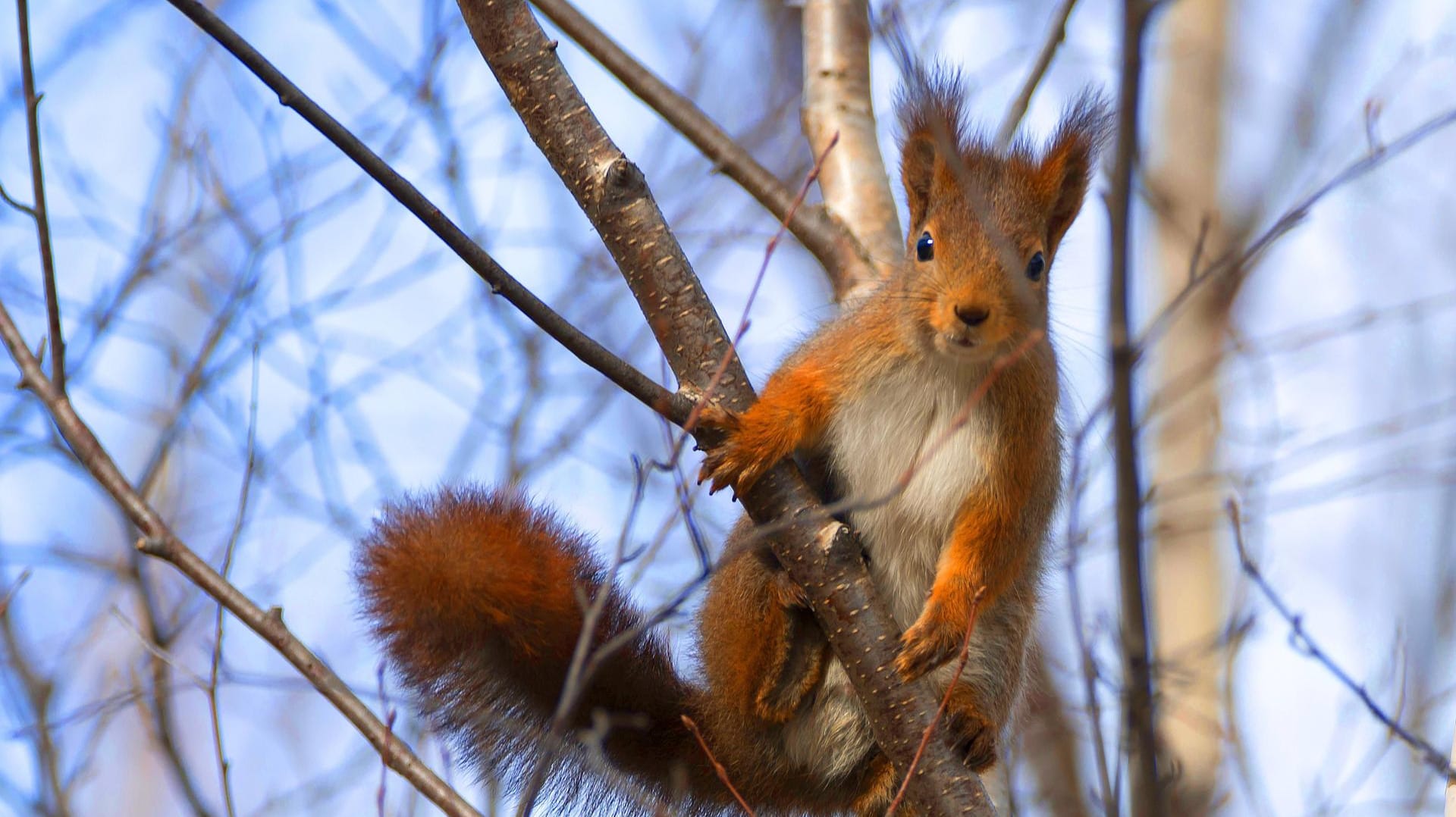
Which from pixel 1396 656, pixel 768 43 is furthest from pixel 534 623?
pixel 768 43

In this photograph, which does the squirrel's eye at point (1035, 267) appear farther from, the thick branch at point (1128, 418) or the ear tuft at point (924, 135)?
the thick branch at point (1128, 418)

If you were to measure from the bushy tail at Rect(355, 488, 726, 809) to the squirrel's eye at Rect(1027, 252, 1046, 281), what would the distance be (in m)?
1.19

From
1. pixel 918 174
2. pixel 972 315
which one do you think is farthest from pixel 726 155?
pixel 972 315

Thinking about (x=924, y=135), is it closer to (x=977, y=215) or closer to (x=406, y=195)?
(x=977, y=215)

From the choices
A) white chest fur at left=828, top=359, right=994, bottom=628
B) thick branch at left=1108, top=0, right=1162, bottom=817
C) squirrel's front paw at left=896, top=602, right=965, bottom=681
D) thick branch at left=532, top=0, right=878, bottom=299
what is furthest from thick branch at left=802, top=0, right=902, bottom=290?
thick branch at left=1108, top=0, right=1162, bottom=817

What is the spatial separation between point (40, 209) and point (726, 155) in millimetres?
2082

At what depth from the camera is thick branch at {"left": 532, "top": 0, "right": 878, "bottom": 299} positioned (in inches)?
152

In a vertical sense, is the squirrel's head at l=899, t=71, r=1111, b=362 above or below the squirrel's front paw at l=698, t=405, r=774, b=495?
above

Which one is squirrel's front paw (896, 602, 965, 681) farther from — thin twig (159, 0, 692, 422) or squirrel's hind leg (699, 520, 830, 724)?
thin twig (159, 0, 692, 422)

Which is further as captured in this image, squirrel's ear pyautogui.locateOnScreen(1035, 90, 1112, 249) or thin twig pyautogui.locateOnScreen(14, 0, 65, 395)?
squirrel's ear pyautogui.locateOnScreen(1035, 90, 1112, 249)

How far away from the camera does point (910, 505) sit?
3031 mm

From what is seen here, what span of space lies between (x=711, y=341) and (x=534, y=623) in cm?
76

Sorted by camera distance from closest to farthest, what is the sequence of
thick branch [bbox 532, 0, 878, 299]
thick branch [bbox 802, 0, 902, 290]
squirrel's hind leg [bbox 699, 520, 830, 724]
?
squirrel's hind leg [bbox 699, 520, 830, 724] < thick branch [bbox 532, 0, 878, 299] < thick branch [bbox 802, 0, 902, 290]

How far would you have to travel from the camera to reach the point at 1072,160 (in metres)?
3.13
